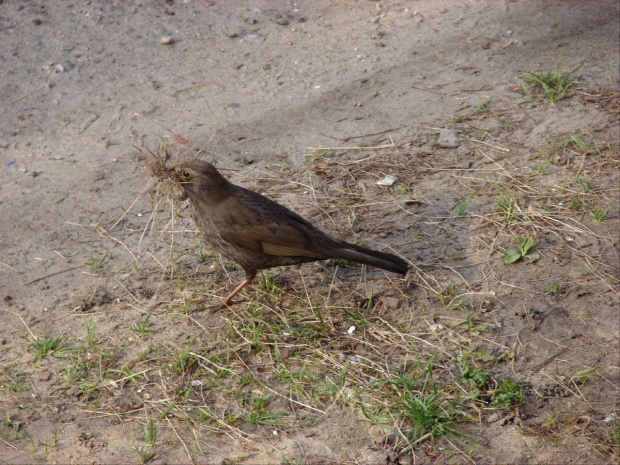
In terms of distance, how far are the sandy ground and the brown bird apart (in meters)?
0.34

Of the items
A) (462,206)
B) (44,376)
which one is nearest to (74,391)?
(44,376)

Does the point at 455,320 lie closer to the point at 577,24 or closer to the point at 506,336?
the point at 506,336

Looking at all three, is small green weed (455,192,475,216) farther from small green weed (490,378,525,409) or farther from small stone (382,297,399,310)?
small green weed (490,378,525,409)

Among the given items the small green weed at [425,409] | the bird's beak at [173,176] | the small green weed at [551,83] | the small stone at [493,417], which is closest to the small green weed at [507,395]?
the small stone at [493,417]

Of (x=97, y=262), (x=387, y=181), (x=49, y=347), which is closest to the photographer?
(x=49, y=347)

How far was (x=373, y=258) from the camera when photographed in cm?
470

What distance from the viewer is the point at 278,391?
4242 millimetres

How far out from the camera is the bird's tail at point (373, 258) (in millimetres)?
4703

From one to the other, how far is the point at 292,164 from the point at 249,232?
152 centimetres

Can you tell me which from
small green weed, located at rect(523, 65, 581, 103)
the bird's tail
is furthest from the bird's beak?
small green weed, located at rect(523, 65, 581, 103)

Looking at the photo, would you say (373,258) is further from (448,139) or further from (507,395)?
(448,139)

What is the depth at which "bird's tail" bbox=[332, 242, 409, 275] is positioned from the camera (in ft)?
15.4

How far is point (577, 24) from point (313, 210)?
4.18 meters

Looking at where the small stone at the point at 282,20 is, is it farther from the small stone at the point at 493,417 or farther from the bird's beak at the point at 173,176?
the small stone at the point at 493,417
